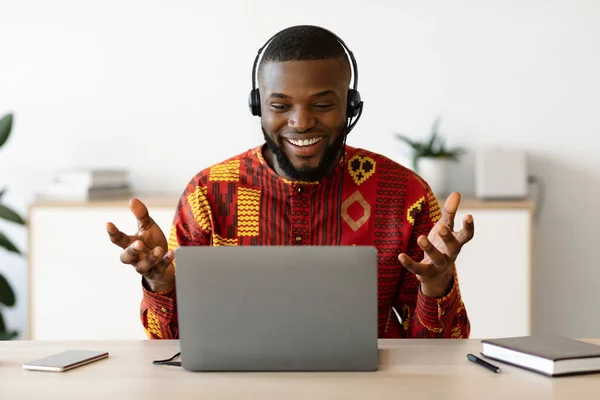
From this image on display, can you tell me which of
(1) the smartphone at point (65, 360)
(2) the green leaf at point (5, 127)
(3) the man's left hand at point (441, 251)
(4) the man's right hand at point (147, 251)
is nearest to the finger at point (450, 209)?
(3) the man's left hand at point (441, 251)

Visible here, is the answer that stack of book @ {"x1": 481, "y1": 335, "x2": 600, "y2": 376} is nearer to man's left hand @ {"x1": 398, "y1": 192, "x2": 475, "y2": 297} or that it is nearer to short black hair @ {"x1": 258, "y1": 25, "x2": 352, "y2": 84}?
man's left hand @ {"x1": 398, "y1": 192, "x2": 475, "y2": 297}

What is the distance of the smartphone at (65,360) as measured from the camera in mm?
1373

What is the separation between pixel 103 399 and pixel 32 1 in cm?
258

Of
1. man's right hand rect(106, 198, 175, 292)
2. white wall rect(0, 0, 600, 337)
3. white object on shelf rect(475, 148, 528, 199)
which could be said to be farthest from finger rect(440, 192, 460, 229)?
white wall rect(0, 0, 600, 337)

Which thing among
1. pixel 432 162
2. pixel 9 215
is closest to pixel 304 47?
pixel 432 162

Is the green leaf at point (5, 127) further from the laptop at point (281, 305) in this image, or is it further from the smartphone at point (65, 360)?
the laptop at point (281, 305)

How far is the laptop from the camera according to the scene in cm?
128

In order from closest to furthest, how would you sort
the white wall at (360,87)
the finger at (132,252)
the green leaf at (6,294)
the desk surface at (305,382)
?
the desk surface at (305,382)
the finger at (132,252)
the green leaf at (6,294)
the white wall at (360,87)

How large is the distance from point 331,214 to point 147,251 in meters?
0.49

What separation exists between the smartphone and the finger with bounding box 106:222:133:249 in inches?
7.7

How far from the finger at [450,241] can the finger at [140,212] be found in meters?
0.55

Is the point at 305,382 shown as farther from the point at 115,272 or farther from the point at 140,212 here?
the point at 115,272

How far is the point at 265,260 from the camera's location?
1.29m

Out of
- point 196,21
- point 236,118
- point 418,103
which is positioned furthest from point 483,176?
point 196,21
